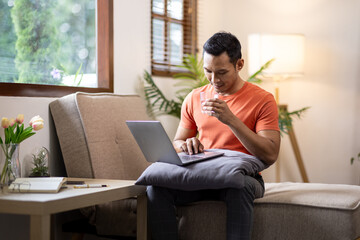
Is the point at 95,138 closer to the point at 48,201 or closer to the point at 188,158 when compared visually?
the point at 188,158

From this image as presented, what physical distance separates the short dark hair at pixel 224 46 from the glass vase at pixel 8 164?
37.5 inches

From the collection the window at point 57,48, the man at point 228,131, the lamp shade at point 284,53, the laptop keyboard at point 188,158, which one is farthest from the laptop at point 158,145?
the lamp shade at point 284,53

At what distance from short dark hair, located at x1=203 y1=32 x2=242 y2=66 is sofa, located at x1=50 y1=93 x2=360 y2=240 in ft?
2.11

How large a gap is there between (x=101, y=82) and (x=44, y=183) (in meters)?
1.21

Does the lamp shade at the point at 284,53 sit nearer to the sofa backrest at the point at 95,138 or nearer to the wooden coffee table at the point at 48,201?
the sofa backrest at the point at 95,138

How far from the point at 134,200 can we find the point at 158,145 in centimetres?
39

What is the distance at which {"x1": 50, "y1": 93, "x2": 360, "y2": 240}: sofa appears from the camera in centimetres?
206

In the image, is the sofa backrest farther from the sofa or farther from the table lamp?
the table lamp

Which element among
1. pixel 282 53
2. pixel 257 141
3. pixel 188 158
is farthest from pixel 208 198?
pixel 282 53

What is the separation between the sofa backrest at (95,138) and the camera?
2.44m

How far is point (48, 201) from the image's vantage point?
5.52 feet

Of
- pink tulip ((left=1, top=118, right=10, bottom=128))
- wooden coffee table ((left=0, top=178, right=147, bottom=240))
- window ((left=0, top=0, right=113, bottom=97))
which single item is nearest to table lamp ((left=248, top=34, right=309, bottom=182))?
window ((left=0, top=0, right=113, bottom=97))

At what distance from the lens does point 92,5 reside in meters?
3.07

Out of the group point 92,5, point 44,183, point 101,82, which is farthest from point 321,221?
point 92,5
